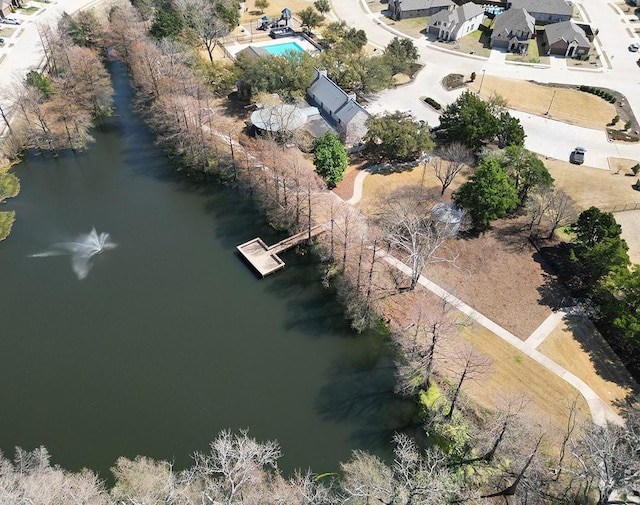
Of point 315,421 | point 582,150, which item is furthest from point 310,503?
point 582,150

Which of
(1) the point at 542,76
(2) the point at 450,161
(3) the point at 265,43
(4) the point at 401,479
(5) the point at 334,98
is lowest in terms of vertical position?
(4) the point at 401,479

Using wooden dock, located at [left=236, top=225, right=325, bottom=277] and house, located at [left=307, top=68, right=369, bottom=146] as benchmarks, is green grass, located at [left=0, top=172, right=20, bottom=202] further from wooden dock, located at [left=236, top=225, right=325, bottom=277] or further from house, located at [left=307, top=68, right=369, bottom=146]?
house, located at [left=307, top=68, right=369, bottom=146]

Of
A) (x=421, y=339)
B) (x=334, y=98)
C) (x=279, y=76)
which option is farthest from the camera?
(x=279, y=76)

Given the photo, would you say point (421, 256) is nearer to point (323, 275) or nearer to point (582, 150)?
point (323, 275)

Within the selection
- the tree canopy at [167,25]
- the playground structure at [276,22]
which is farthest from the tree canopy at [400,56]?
the tree canopy at [167,25]

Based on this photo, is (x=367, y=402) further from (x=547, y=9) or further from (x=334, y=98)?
(x=547, y=9)

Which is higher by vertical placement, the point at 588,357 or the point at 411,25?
the point at 411,25

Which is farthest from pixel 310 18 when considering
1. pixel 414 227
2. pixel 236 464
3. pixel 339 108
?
pixel 236 464

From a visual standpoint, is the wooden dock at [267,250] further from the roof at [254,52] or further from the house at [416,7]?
the house at [416,7]
